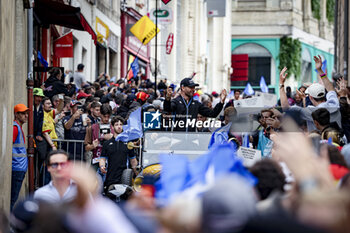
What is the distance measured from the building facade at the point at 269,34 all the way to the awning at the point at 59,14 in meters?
44.0

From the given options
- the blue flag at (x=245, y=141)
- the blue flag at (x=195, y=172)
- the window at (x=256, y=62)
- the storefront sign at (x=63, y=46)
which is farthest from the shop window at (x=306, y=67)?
the blue flag at (x=195, y=172)

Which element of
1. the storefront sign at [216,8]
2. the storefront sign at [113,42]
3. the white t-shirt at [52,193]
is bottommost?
the white t-shirt at [52,193]

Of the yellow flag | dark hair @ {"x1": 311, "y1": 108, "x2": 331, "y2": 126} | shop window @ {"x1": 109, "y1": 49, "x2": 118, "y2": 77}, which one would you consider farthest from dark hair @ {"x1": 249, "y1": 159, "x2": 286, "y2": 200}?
shop window @ {"x1": 109, "y1": 49, "x2": 118, "y2": 77}

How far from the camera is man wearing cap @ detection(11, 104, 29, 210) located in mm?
12734

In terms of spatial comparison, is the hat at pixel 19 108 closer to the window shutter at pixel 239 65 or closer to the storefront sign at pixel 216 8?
the storefront sign at pixel 216 8

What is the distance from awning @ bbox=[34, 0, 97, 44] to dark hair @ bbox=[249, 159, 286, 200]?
11916 millimetres

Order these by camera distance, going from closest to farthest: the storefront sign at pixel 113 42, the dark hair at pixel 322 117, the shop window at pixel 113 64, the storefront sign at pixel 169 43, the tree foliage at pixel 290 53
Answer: the dark hair at pixel 322 117 < the storefront sign at pixel 113 42 < the shop window at pixel 113 64 < the storefront sign at pixel 169 43 < the tree foliage at pixel 290 53

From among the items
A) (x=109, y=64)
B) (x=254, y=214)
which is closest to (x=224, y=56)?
(x=109, y=64)

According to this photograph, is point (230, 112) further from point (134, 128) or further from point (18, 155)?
point (18, 155)

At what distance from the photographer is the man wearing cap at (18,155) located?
12.7m

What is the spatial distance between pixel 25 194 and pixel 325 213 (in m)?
10.3

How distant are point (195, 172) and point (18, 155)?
7975 millimetres

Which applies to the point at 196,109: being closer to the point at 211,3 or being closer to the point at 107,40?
the point at 107,40

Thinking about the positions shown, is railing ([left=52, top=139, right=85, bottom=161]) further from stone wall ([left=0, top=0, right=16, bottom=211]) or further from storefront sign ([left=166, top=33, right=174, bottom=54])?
storefront sign ([left=166, top=33, right=174, bottom=54])
